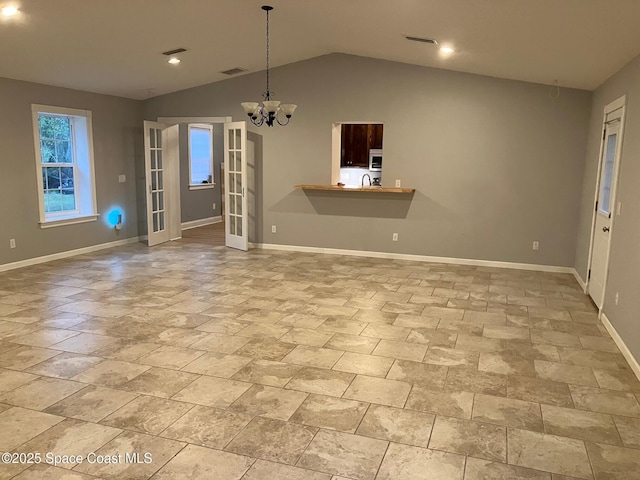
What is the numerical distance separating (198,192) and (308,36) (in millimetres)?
5141

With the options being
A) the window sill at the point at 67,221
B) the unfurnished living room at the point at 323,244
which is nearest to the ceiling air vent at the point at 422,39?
the unfurnished living room at the point at 323,244

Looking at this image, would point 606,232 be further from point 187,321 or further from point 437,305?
point 187,321

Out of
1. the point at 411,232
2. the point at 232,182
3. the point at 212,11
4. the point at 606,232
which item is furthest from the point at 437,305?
the point at 232,182

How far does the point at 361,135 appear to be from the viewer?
8.64 metres

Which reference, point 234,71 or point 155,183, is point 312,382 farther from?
point 155,183

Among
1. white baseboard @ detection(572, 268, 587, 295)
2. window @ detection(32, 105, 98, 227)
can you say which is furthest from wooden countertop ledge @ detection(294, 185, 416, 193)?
window @ detection(32, 105, 98, 227)

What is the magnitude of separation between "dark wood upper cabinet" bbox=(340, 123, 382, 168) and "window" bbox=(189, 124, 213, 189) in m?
3.29

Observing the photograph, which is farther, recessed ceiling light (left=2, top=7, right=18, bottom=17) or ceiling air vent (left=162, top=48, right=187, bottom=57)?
ceiling air vent (left=162, top=48, right=187, bottom=57)

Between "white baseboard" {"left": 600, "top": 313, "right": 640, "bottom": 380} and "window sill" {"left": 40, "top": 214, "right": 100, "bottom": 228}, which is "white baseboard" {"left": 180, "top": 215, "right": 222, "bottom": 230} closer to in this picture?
"window sill" {"left": 40, "top": 214, "right": 100, "bottom": 228}

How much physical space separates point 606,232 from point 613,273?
0.65 metres

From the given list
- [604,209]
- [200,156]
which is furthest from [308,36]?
[200,156]

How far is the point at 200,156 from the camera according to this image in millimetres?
10344

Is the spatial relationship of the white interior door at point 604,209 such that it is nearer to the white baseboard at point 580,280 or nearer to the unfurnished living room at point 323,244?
the unfurnished living room at point 323,244

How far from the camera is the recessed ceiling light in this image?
163 inches
